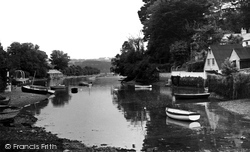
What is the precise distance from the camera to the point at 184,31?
83625 millimetres

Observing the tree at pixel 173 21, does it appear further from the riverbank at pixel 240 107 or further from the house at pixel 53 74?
the house at pixel 53 74

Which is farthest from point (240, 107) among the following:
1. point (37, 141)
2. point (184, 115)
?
point (37, 141)

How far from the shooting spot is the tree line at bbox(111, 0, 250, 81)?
69.1m

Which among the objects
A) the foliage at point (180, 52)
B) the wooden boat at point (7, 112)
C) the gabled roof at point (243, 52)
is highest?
the foliage at point (180, 52)

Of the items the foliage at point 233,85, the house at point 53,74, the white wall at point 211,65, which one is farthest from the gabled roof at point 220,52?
the house at point 53,74

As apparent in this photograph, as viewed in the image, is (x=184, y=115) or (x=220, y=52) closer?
(x=184, y=115)

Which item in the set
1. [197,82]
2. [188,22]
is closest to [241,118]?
[197,82]

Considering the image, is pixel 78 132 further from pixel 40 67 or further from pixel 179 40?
pixel 40 67

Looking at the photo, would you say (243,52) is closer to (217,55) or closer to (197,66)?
(217,55)

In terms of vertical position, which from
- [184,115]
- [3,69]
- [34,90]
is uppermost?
[3,69]

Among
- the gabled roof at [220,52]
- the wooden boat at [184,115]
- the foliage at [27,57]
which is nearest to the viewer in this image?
the wooden boat at [184,115]

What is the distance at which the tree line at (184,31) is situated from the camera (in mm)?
69062

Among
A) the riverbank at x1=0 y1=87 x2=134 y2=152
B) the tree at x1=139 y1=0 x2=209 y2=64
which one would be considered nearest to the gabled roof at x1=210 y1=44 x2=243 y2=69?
the tree at x1=139 y1=0 x2=209 y2=64

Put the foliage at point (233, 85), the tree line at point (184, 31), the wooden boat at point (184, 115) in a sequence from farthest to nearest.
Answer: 1. the tree line at point (184, 31)
2. the foliage at point (233, 85)
3. the wooden boat at point (184, 115)
